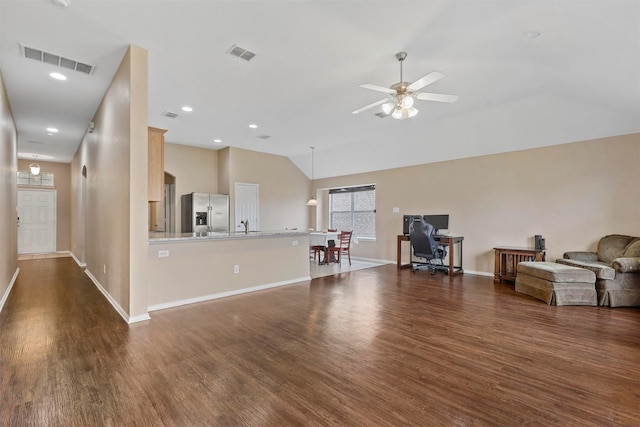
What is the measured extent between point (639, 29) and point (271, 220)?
7.58m

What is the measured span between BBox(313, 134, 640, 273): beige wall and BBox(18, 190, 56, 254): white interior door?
33.0 ft

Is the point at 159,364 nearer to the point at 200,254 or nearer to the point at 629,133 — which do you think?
the point at 200,254

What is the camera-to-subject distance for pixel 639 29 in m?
2.63

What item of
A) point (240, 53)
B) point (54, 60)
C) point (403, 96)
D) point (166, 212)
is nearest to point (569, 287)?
point (403, 96)

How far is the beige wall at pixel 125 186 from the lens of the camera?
3.32m

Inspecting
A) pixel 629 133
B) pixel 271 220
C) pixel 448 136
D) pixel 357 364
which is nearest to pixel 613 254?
pixel 629 133

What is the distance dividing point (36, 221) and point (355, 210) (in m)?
9.40

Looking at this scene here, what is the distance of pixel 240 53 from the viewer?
334 centimetres

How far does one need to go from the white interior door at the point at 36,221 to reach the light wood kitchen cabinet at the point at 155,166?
23.5 feet

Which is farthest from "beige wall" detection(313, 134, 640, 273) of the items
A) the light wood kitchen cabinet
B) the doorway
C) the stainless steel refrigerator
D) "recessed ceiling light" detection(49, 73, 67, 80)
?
"recessed ceiling light" detection(49, 73, 67, 80)

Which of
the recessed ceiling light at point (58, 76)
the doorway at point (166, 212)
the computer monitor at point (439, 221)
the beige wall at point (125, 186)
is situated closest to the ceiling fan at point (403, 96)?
the beige wall at point (125, 186)

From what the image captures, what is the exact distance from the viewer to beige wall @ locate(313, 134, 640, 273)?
15.7ft

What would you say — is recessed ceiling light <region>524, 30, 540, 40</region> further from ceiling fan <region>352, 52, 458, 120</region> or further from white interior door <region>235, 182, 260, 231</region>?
white interior door <region>235, 182, 260, 231</region>

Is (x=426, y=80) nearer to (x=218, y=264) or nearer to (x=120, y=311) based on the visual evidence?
(x=218, y=264)
